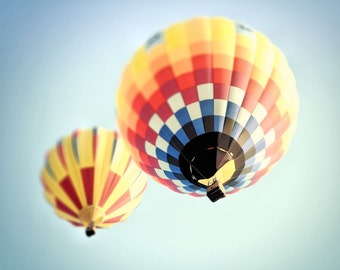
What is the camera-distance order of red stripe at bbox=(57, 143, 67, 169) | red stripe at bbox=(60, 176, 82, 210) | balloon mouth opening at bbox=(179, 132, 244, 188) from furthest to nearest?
red stripe at bbox=(57, 143, 67, 169)
red stripe at bbox=(60, 176, 82, 210)
balloon mouth opening at bbox=(179, 132, 244, 188)

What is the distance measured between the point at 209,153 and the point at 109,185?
83.2 inches

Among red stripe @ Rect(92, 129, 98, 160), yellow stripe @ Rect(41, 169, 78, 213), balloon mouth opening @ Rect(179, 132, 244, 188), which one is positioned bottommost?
yellow stripe @ Rect(41, 169, 78, 213)

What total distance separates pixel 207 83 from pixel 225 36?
2.88 feet

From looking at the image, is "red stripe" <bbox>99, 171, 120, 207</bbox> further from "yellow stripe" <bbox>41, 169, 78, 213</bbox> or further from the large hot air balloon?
the large hot air balloon

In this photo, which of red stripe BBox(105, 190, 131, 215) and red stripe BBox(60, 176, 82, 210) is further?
red stripe BBox(105, 190, 131, 215)

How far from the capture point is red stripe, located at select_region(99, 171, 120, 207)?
703cm

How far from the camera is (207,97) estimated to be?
21.4 feet

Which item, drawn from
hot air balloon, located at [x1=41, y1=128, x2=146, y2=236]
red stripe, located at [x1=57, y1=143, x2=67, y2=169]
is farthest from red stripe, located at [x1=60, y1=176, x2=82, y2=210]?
red stripe, located at [x1=57, y1=143, x2=67, y2=169]

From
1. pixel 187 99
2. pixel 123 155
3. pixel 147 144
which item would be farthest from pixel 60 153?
pixel 187 99

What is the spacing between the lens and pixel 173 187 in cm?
758

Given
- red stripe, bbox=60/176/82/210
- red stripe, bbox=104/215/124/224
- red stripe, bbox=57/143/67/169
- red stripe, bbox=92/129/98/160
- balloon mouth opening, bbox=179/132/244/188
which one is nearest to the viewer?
balloon mouth opening, bbox=179/132/244/188

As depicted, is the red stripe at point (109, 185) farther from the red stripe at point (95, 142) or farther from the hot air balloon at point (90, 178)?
the red stripe at point (95, 142)

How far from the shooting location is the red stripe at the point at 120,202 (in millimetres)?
7223

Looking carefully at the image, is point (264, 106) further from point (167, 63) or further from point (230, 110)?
point (167, 63)
